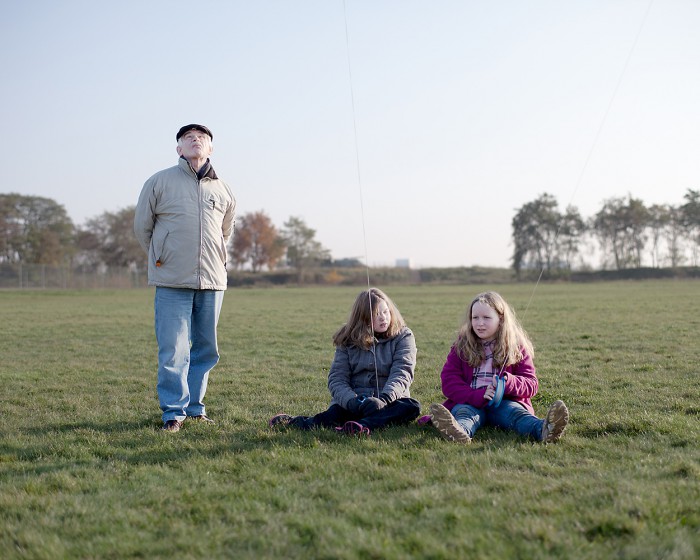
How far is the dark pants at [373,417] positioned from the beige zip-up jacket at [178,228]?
1428mm

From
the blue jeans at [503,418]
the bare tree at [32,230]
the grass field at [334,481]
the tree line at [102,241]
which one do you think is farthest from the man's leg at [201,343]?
the bare tree at [32,230]

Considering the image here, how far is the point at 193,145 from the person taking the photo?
548cm

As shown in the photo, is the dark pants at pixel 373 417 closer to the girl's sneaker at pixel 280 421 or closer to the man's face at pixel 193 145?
the girl's sneaker at pixel 280 421

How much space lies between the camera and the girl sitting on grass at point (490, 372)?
4.93 metres

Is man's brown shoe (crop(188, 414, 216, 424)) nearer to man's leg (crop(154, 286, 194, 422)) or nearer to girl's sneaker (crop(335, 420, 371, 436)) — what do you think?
man's leg (crop(154, 286, 194, 422))

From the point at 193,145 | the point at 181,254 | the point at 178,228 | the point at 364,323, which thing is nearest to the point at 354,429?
the point at 364,323

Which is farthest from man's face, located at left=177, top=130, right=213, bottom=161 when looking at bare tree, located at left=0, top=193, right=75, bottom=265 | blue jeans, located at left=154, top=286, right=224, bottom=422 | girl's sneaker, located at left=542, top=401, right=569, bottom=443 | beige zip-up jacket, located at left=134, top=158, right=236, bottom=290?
bare tree, located at left=0, top=193, right=75, bottom=265

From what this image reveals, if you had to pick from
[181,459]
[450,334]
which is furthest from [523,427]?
[450,334]

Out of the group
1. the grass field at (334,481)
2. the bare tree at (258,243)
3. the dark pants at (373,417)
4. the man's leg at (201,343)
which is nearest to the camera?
the grass field at (334,481)

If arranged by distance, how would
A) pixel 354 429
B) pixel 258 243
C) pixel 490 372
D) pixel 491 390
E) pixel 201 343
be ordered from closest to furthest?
pixel 354 429, pixel 491 390, pixel 490 372, pixel 201 343, pixel 258 243

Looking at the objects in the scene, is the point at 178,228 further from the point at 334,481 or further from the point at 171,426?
the point at 334,481

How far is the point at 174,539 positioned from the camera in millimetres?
2930

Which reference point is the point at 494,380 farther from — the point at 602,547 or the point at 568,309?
the point at 568,309

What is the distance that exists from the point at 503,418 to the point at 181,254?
9.53 feet
